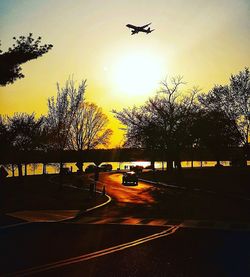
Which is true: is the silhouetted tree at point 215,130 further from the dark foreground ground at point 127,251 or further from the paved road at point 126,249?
the dark foreground ground at point 127,251

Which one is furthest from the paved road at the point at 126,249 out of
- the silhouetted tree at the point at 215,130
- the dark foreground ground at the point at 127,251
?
the silhouetted tree at the point at 215,130

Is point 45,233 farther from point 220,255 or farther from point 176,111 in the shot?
point 176,111

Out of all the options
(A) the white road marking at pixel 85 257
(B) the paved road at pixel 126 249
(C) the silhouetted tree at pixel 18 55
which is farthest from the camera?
(C) the silhouetted tree at pixel 18 55

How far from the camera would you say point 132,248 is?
11.6 m

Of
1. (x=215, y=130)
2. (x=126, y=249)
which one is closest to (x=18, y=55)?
(x=126, y=249)

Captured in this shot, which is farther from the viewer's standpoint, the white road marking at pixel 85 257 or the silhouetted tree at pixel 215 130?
the silhouetted tree at pixel 215 130

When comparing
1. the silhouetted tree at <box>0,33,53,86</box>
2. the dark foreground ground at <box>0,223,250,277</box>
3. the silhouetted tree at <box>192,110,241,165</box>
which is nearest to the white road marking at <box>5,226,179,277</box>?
the dark foreground ground at <box>0,223,250,277</box>

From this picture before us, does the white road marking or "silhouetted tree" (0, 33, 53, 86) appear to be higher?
"silhouetted tree" (0, 33, 53, 86)

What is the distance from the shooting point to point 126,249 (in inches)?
452

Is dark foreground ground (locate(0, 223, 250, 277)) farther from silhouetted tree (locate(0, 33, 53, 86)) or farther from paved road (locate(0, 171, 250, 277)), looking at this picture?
silhouetted tree (locate(0, 33, 53, 86))

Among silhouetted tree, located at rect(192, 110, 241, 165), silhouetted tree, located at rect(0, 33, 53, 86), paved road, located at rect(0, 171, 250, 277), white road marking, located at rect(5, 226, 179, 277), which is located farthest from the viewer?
silhouetted tree, located at rect(192, 110, 241, 165)

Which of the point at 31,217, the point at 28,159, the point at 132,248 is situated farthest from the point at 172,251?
the point at 28,159

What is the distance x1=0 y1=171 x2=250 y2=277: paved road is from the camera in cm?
917

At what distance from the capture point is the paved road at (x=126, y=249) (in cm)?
917
